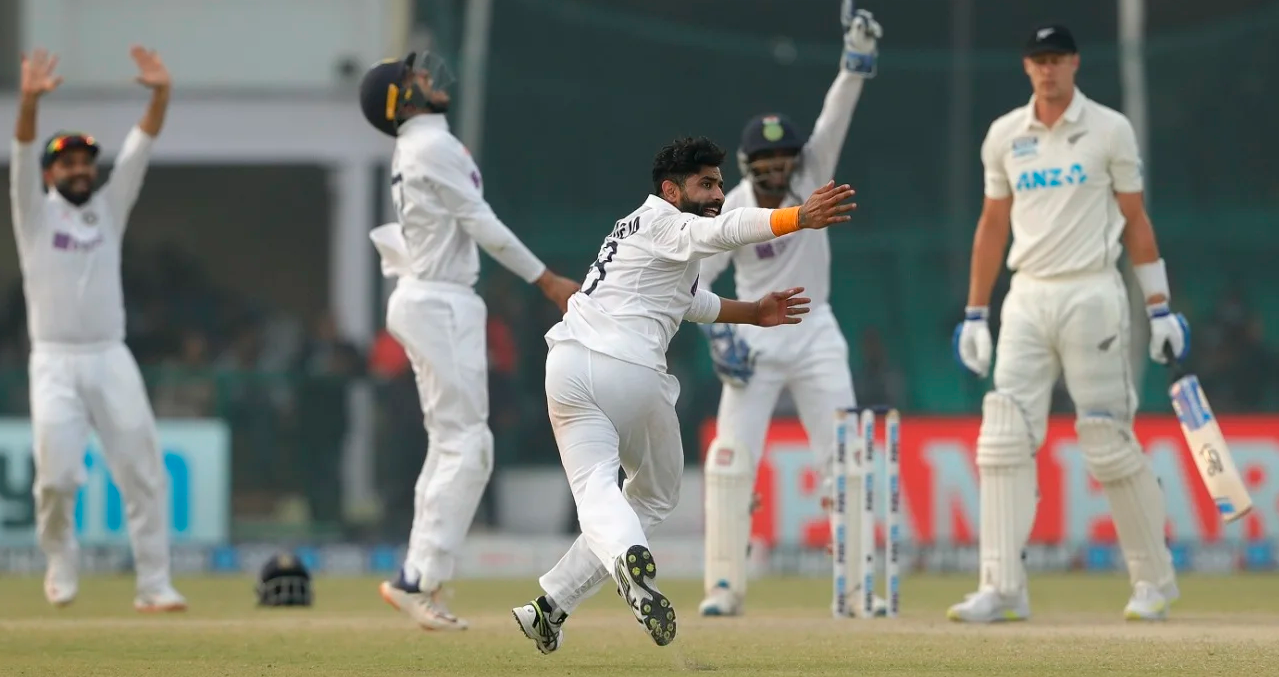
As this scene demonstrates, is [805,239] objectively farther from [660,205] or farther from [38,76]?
[38,76]

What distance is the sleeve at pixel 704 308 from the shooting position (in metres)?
7.23

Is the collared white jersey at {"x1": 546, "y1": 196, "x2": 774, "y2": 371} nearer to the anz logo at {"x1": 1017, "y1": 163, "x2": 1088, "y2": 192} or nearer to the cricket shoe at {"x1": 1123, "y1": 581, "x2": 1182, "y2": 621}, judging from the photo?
the anz logo at {"x1": 1017, "y1": 163, "x2": 1088, "y2": 192}

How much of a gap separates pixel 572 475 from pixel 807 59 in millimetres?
8408

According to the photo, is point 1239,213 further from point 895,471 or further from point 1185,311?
point 895,471

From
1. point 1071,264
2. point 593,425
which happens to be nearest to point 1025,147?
point 1071,264

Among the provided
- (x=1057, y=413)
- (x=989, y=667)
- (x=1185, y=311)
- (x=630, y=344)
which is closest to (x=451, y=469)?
(x=630, y=344)

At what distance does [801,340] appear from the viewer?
927cm

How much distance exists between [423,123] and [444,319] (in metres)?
0.85

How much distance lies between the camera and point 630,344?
22.8ft

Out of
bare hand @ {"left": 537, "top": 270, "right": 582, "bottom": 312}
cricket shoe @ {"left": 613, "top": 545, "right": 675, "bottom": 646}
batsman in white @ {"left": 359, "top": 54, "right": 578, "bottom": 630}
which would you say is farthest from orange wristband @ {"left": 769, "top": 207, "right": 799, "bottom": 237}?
batsman in white @ {"left": 359, "top": 54, "right": 578, "bottom": 630}

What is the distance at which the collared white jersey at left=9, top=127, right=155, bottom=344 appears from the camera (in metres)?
9.67

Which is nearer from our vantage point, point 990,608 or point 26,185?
point 990,608

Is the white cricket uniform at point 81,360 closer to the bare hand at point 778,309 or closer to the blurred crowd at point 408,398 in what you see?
the bare hand at point 778,309

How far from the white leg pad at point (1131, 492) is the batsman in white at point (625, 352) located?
2.35 metres
